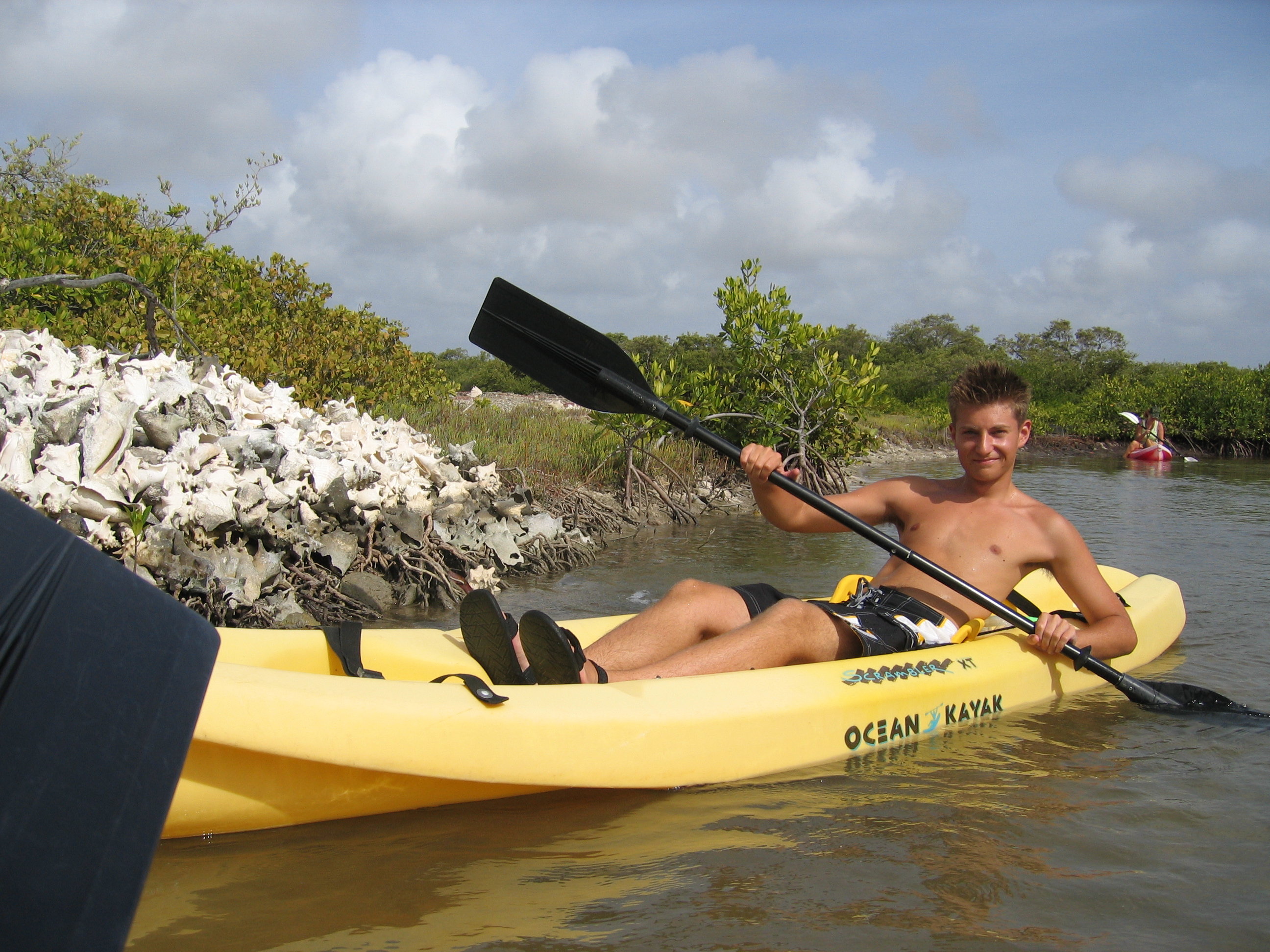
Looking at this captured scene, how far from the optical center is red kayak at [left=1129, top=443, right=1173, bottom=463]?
55.4 feet

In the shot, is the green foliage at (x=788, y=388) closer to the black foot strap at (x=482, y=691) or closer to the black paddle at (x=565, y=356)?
the black paddle at (x=565, y=356)

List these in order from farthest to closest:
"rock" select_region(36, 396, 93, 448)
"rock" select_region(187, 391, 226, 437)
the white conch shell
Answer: "rock" select_region(187, 391, 226, 437)
"rock" select_region(36, 396, 93, 448)
the white conch shell

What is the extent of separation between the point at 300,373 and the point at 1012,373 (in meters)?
5.79

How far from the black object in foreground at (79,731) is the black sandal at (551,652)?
1.39 meters

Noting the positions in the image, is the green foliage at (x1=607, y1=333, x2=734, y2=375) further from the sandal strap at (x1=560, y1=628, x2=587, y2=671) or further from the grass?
the sandal strap at (x1=560, y1=628, x2=587, y2=671)

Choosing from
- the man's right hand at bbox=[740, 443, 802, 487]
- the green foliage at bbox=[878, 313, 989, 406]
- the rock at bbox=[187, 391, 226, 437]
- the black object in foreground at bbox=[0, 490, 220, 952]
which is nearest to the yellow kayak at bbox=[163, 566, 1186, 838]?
the man's right hand at bbox=[740, 443, 802, 487]

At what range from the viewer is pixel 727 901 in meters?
2.02

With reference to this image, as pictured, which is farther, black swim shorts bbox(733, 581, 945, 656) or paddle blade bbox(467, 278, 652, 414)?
paddle blade bbox(467, 278, 652, 414)

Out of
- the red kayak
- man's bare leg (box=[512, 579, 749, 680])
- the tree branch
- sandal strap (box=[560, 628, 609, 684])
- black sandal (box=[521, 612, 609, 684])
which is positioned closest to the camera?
black sandal (box=[521, 612, 609, 684])

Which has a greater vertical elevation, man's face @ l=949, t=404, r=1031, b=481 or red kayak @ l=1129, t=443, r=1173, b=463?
red kayak @ l=1129, t=443, r=1173, b=463

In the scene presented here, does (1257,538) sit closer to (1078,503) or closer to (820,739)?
(1078,503)

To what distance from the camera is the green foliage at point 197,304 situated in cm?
664

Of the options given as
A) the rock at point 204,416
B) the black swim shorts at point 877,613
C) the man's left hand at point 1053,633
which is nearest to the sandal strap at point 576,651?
the black swim shorts at point 877,613

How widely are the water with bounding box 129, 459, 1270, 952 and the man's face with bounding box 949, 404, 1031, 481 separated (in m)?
0.93
